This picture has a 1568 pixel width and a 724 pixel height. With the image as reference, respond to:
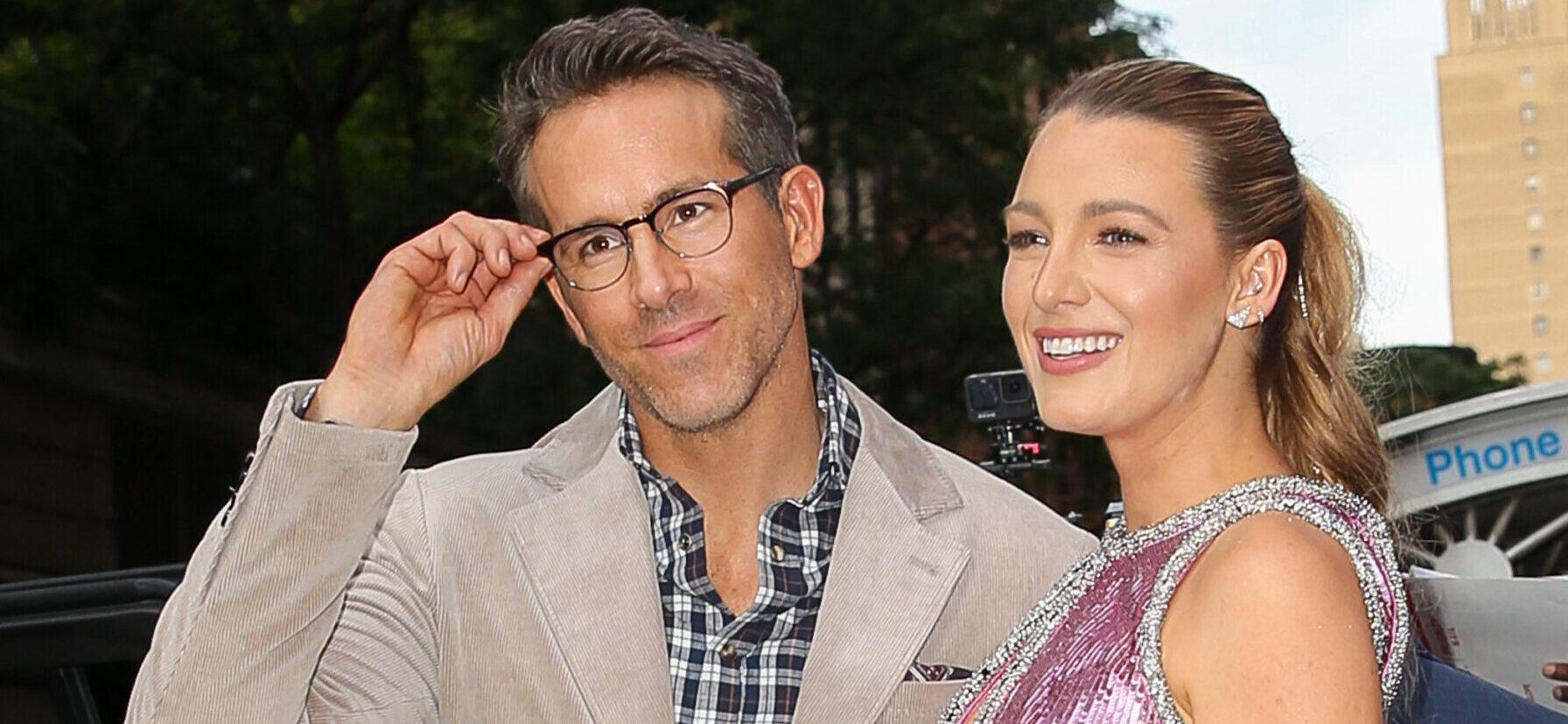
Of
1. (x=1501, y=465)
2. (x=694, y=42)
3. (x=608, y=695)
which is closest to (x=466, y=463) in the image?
(x=608, y=695)

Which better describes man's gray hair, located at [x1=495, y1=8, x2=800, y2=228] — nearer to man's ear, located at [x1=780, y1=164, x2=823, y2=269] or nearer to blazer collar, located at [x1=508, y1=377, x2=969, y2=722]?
man's ear, located at [x1=780, y1=164, x2=823, y2=269]

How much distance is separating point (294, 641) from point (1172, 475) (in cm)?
117

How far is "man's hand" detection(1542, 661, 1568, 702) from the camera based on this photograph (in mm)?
2887

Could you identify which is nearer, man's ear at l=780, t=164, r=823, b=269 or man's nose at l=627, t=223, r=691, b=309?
man's nose at l=627, t=223, r=691, b=309

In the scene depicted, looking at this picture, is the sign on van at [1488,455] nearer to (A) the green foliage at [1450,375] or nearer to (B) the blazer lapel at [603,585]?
(A) the green foliage at [1450,375]

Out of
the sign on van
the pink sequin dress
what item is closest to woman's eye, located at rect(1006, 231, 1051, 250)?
the pink sequin dress

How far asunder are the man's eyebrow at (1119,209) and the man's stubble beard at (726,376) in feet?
3.20

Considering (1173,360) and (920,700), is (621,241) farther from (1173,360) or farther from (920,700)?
(1173,360)

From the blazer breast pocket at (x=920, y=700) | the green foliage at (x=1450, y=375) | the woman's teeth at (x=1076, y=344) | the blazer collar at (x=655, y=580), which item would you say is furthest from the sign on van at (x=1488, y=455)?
the woman's teeth at (x=1076, y=344)

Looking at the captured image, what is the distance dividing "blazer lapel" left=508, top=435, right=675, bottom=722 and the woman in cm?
65

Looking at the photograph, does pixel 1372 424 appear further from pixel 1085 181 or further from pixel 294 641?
pixel 294 641

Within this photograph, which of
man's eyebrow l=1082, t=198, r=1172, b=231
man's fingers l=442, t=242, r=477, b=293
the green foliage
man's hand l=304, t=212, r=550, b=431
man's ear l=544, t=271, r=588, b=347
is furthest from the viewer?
the green foliage

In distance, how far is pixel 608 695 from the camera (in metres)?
3.00

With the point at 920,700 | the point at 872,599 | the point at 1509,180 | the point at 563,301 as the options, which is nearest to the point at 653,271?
the point at 563,301
